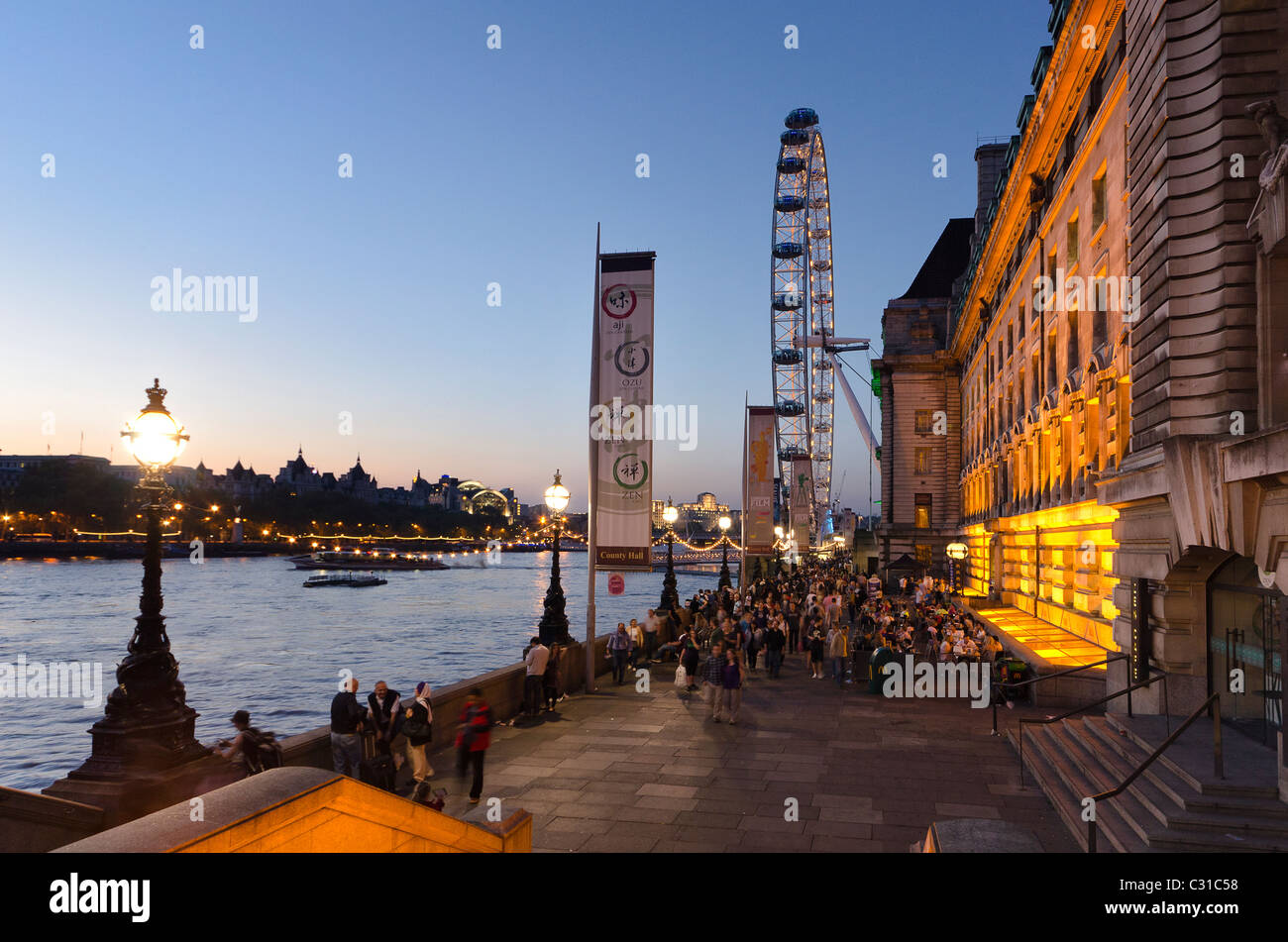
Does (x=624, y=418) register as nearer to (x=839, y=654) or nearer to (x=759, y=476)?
(x=839, y=654)

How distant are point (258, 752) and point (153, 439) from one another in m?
4.01

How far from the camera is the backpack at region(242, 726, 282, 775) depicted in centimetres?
1103

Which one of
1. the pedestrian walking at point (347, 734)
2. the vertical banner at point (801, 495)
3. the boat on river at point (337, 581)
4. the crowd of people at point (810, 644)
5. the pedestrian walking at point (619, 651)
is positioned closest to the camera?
the pedestrian walking at point (347, 734)

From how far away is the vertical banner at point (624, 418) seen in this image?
2039 centimetres

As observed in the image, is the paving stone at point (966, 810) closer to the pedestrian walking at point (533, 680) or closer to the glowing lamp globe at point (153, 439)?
the pedestrian walking at point (533, 680)

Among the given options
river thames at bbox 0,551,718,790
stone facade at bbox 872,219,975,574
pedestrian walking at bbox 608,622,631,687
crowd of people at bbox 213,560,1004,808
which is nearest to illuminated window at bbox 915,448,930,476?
stone facade at bbox 872,219,975,574

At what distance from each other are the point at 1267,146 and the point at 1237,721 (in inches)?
316

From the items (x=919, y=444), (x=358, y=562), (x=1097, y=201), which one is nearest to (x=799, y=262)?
(x=919, y=444)

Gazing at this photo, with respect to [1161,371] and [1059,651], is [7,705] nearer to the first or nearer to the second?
[1059,651]

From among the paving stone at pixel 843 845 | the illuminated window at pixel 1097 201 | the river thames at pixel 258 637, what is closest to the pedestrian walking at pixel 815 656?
the illuminated window at pixel 1097 201

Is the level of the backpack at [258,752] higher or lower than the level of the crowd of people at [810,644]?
higher

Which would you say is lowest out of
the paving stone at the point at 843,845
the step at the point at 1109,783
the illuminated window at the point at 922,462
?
the paving stone at the point at 843,845

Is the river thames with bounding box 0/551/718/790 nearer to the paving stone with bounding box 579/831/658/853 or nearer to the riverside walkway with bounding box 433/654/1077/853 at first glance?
the riverside walkway with bounding box 433/654/1077/853

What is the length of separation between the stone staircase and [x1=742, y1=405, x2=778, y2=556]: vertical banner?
2758 cm
